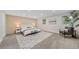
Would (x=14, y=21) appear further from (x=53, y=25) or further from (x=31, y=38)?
(x=53, y=25)

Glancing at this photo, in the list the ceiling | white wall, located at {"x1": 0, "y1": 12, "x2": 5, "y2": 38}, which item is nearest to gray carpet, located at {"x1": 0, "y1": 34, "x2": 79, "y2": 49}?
white wall, located at {"x1": 0, "y1": 12, "x2": 5, "y2": 38}

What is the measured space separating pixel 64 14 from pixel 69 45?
27.6 inches

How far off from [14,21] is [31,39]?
0.58 meters

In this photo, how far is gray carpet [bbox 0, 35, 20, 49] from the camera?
171 centimetres

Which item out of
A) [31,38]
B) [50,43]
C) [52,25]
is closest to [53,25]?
[52,25]

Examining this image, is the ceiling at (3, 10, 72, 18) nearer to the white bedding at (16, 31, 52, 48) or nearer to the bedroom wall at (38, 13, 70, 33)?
the bedroom wall at (38, 13, 70, 33)

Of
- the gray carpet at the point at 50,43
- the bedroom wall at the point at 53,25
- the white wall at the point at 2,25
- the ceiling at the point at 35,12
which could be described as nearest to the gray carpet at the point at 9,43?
the gray carpet at the point at 50,43

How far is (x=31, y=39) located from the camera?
1.81 metres

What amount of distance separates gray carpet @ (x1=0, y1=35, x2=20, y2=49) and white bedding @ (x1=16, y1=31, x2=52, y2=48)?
9 cm

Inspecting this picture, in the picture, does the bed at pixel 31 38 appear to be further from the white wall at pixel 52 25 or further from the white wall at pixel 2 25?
the white wall at pixel 2 25

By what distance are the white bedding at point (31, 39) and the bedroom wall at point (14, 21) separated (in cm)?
21

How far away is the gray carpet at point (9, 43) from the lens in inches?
67.5

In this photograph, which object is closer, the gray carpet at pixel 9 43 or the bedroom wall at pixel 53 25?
the gray carpet at pixel 9 43
